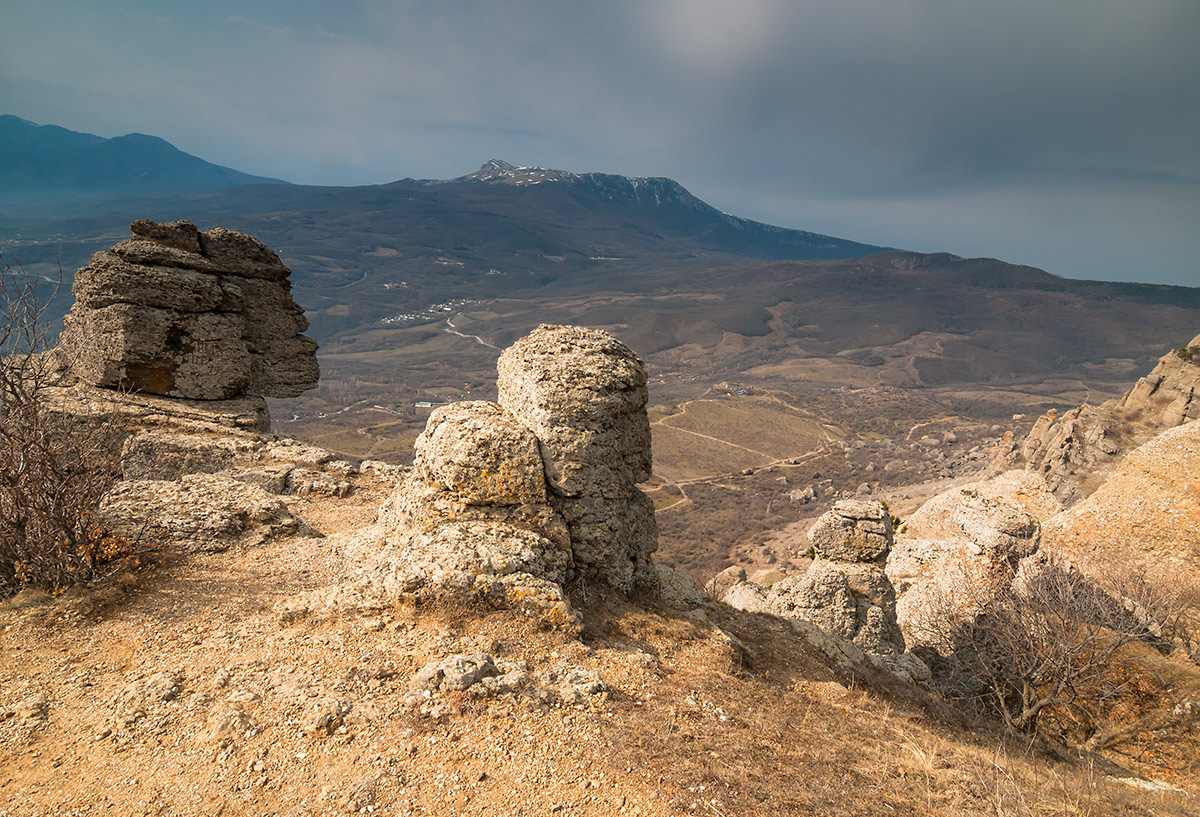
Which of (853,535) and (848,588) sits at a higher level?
(853,535)

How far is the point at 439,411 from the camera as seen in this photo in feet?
33.0

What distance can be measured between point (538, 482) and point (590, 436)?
1193mm

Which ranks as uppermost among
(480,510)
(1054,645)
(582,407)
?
(582,407)

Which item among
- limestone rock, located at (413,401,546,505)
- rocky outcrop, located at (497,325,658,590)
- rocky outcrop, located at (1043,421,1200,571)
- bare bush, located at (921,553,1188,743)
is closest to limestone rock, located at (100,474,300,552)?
limestone rock, located at (413,401,546,505)

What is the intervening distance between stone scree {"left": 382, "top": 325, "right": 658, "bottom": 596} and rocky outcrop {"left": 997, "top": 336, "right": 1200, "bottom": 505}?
39.9 m

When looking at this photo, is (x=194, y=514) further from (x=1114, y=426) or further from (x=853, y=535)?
(x=1114, y=426)

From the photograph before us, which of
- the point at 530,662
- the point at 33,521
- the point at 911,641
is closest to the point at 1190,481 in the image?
the point at 911,641

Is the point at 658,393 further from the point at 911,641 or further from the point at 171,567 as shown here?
the point at 171,567

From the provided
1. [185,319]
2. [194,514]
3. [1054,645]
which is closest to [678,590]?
[194,514]

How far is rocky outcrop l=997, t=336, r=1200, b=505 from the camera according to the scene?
127ft

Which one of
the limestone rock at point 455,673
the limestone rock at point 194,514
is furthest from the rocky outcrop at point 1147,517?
the limestone rock at point 194,514

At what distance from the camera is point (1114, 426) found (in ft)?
137

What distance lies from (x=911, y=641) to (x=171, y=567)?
67.9 ft

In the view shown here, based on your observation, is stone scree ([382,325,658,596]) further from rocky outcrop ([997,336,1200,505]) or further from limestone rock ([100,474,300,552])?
rocky outcrop ([997,336,1200,505])
